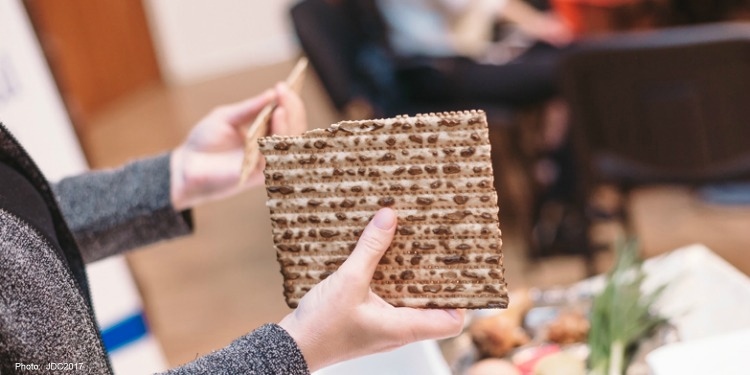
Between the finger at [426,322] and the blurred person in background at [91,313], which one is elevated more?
the blurred person in background at [91,313]

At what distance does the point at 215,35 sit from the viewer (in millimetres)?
7422

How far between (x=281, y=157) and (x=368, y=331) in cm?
22

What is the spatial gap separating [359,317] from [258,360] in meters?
0.12

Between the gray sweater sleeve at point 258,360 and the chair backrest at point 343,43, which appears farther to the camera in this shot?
the chair backrest at point 343,43

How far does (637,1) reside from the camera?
3.30 meters

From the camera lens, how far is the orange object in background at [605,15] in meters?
3.27

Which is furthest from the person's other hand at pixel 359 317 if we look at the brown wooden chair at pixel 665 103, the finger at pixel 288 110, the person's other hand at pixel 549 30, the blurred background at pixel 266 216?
the person's other hand at pixel 549 30

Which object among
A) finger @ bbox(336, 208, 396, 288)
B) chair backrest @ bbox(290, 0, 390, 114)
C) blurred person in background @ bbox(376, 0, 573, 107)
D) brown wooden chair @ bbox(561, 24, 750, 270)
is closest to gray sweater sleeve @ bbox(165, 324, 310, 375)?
finger @ bbox(336, 208, 396, 288)

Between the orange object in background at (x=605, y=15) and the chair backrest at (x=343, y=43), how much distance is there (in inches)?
33.7

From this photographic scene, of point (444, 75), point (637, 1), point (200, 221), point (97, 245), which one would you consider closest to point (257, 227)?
point (200, 221)

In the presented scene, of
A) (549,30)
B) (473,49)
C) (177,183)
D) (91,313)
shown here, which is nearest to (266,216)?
(473,49)

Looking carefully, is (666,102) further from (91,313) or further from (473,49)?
(91,313)

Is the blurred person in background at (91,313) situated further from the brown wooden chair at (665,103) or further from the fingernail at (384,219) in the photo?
the brown wooden chair at (665,103)

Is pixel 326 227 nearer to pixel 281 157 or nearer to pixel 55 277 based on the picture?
pixel 281 157
